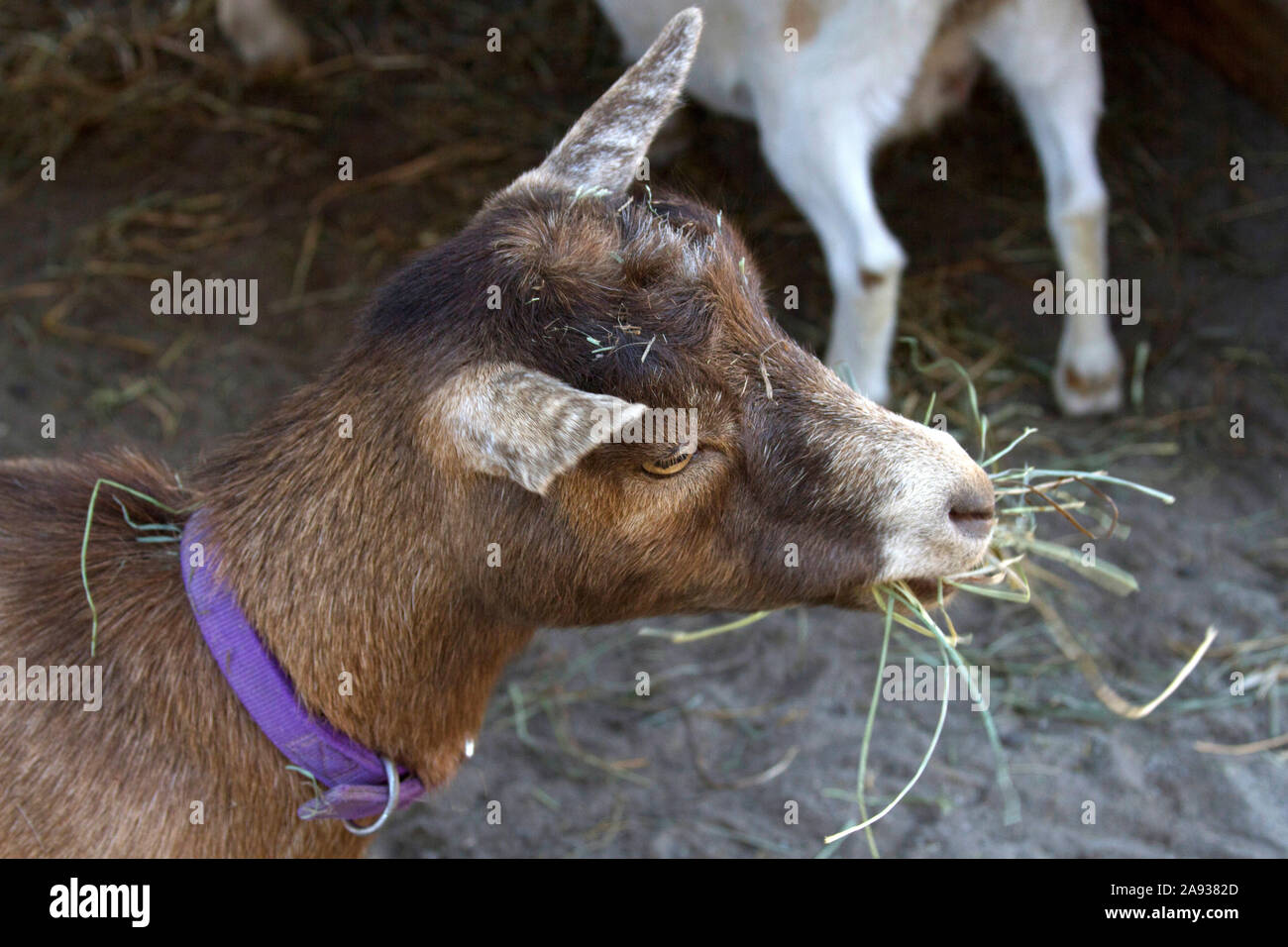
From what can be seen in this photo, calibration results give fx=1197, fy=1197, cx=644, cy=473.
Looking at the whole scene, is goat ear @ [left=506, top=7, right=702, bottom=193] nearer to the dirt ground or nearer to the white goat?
the dirt ground

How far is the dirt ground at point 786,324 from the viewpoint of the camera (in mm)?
3459

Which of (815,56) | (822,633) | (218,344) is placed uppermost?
(815,56)

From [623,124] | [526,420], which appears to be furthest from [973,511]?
[623,124]

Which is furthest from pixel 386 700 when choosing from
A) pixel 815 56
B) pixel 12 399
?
pixel 12 399

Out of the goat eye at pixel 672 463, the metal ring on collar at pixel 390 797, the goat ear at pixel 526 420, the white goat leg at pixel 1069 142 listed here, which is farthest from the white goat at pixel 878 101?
the metal ring on collar at pixel 390 797

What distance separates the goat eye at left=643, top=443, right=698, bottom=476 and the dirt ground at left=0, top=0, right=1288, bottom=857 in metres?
0.92

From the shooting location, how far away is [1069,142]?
4.35m

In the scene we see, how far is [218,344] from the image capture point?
4.79m

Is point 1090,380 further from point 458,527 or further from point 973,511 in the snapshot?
point 458,527

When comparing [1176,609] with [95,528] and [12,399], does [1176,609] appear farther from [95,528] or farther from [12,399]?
[12,399]

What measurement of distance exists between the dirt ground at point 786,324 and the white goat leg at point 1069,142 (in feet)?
0.59

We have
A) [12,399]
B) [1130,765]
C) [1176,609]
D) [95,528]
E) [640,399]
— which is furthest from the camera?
[12,399]

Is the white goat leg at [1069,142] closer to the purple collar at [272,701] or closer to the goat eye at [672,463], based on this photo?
the goat eye at [672,463]
